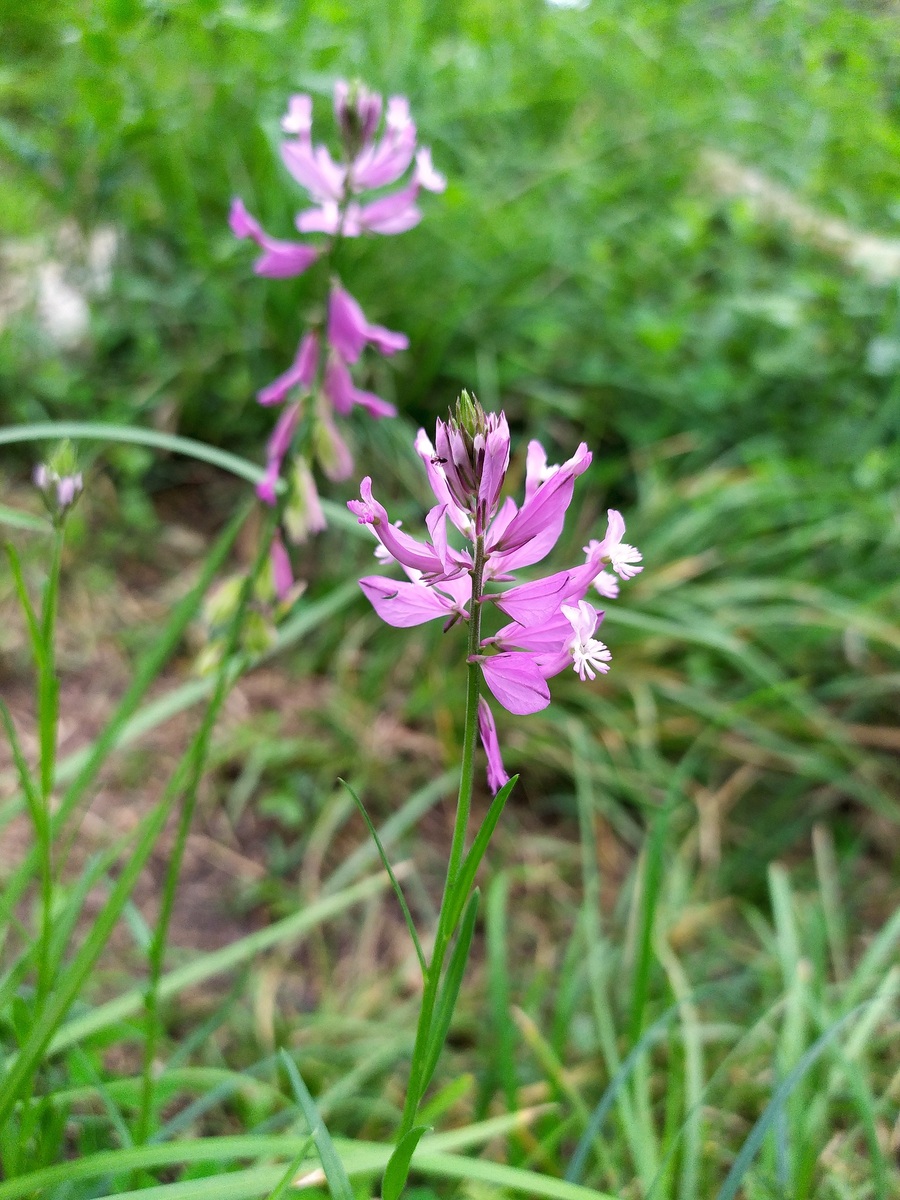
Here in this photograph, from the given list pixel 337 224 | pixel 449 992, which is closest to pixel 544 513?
pixel 449 992

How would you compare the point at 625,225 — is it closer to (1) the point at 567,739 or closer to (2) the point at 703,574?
(2) the point at 703,574

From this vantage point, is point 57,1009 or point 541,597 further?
point 57,1009

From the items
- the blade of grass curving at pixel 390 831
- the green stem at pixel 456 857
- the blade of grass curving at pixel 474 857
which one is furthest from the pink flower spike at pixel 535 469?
the blade of grass curving at pixel 390 831

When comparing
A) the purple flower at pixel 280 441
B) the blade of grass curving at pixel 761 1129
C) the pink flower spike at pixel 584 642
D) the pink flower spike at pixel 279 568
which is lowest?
the blade of grass curving at pixel 761 1129

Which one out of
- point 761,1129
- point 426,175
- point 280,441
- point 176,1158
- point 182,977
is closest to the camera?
point 176,1158

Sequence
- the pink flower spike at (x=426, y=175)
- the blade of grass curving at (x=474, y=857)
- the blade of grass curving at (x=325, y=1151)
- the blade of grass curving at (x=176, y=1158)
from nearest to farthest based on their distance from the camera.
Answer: the blade of grass curving at (x=474, y=857) < the blade of grass curving at (x=325, y=1151) < the blade of grass curving at (x=176, y=1158) < the pink flower spike at (x=426, y=175)

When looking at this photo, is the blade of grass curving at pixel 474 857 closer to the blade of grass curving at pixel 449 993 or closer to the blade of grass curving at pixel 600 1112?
the blade of grass curving at pixel 449 993

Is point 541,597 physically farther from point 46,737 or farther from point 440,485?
point 46,737

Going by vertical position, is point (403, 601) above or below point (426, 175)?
below
